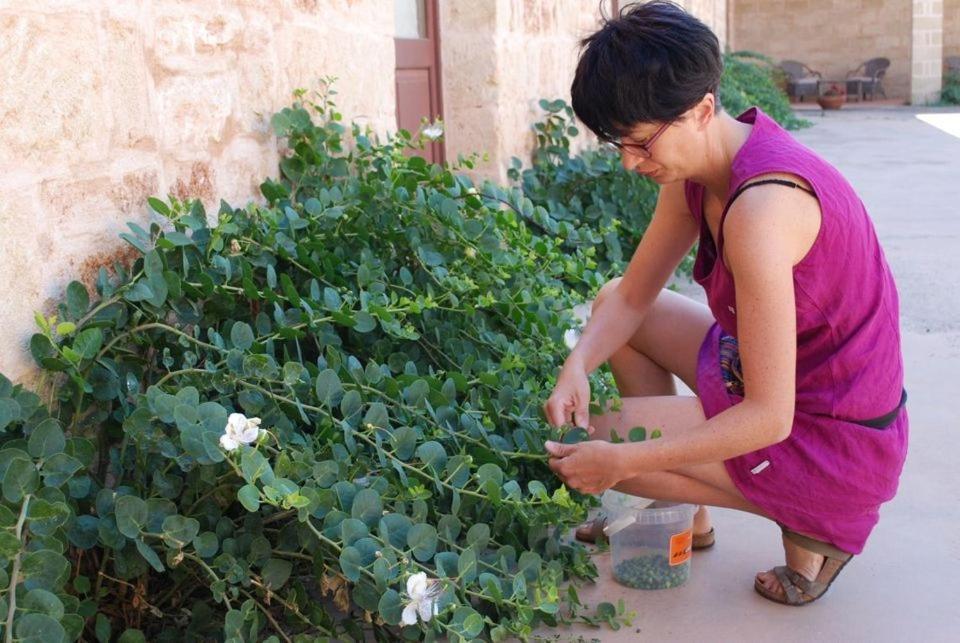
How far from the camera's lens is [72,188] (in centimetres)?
208

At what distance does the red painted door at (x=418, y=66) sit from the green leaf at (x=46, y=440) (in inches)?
116

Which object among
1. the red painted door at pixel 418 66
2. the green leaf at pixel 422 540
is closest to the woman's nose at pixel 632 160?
the green leaf at pixel 422 540

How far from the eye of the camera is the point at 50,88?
200 cm

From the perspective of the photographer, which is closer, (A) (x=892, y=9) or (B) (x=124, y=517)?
(B) (x=124, y=517)

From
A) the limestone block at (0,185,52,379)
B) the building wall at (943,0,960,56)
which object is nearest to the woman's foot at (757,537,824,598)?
the limestone block at (0,185,52,379)

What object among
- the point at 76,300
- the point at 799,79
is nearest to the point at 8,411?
the point at 76,300

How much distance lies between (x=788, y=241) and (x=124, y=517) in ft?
3.90

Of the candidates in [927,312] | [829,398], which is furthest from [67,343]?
[927,312]

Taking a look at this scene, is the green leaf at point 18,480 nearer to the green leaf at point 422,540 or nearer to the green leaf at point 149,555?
the green leaf at point 149,555

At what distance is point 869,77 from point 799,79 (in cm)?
125

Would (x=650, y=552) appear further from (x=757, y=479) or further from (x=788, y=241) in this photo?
(x=788, y=241)

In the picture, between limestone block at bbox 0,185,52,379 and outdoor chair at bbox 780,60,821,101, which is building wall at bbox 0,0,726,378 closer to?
limestone block at bbox 0,185,52,379

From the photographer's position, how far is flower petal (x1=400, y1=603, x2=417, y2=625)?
1.72 meters

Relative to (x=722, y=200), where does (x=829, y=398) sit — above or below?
below
